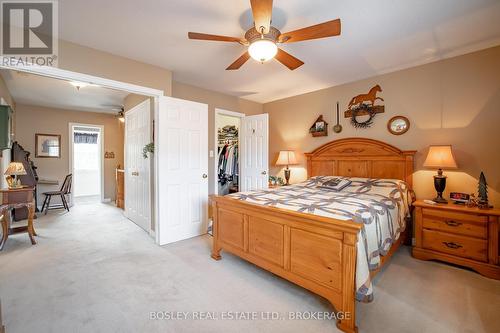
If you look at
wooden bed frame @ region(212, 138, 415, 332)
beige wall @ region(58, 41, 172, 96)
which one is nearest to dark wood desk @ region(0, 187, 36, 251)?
beige wall @ region(58, 41, 172, 96)

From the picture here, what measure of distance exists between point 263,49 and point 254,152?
260cm

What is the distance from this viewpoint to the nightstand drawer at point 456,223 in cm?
236

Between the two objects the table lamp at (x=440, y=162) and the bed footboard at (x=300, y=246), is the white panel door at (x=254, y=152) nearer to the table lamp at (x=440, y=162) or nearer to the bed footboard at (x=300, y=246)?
the bed footboard at (x=300, y=246)

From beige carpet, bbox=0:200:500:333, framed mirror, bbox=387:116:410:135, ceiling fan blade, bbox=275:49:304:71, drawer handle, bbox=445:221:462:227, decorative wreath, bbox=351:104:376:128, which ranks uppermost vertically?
ceiling fan blade, bbox=275:49:304:71

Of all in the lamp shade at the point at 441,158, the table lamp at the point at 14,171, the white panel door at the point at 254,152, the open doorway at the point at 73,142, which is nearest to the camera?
the lamp shade at the point at 441,158

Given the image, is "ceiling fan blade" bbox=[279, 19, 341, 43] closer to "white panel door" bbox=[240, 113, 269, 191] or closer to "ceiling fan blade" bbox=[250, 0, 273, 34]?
"ceiling fan blade" bbox=[250, 0, 273, 34]

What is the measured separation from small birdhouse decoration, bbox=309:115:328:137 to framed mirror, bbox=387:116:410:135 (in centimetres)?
99

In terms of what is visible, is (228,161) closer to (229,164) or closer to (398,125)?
(229,164)

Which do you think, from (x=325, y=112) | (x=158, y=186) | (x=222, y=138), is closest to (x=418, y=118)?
(x=325, y=112)

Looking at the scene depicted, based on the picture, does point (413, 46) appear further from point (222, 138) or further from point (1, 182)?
point (1, 182)

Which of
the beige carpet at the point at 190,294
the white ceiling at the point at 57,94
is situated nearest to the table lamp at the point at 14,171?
the beige carpet at the point at 190,294

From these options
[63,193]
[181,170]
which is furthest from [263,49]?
[63,193]

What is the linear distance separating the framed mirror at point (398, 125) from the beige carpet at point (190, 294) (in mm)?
1686

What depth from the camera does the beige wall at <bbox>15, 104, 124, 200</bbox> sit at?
17.3ft
